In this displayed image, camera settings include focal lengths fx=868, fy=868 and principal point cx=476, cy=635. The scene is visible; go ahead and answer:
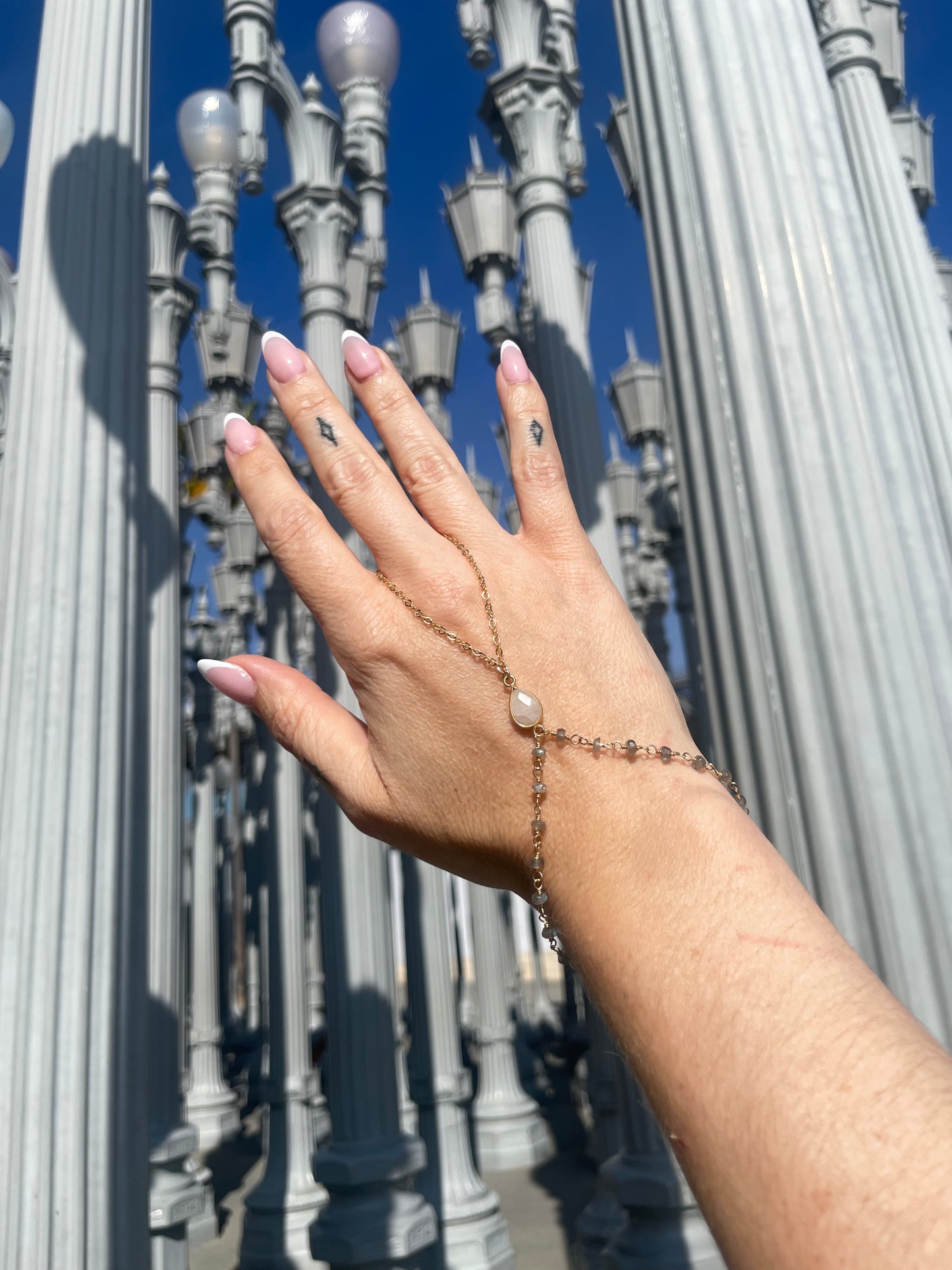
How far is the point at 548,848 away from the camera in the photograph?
106cm

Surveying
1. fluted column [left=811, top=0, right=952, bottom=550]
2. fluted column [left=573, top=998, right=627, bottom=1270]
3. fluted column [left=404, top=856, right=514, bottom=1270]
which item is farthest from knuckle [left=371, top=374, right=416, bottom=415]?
fluted column [left=404, top=856, right=514, bottom=1270]

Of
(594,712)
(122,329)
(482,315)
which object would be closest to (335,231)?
(482,315)

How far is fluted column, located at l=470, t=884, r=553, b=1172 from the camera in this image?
509 inches

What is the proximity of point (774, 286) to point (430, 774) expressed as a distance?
85.4 inches

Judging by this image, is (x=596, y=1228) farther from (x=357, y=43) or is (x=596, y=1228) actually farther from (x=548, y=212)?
(x=357, y=43)

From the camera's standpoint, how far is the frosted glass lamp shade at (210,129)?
32.6 feet

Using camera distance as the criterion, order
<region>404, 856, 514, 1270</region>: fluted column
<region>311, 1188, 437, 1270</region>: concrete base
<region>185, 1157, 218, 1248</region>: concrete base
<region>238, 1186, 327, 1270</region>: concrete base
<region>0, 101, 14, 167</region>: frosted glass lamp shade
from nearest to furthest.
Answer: <region>311, 1188, 437, 1270</region>: concrete base → <region>0, 101, 14, 167</region>: frosted glass lamp shade → <region>404, 856, 514, 1270</region>: fluted column → <region>238, 1186, 327, 1270</region>: concrete base → <region>185, 1157, 218, 1248</region>: concrete base

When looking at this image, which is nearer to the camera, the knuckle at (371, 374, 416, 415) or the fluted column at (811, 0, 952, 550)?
the knuckle at (371, 374, 416, 415)

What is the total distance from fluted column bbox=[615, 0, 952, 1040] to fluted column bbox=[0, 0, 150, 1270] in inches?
111

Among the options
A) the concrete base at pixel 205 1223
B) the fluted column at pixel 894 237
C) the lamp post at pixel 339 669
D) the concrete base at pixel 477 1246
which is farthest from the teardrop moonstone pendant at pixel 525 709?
the concrete base at pixel 205 1223

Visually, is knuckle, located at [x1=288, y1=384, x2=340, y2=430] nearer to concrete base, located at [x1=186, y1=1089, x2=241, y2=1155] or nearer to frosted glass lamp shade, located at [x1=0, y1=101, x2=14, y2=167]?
frosted glass lamp shade, located at [x1=0, y1=101, x2=14, y2=167]

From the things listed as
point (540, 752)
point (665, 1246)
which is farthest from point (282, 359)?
point (665, 1246)

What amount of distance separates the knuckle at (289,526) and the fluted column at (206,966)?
17428 mm

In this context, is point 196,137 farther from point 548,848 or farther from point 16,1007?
point 548,848
